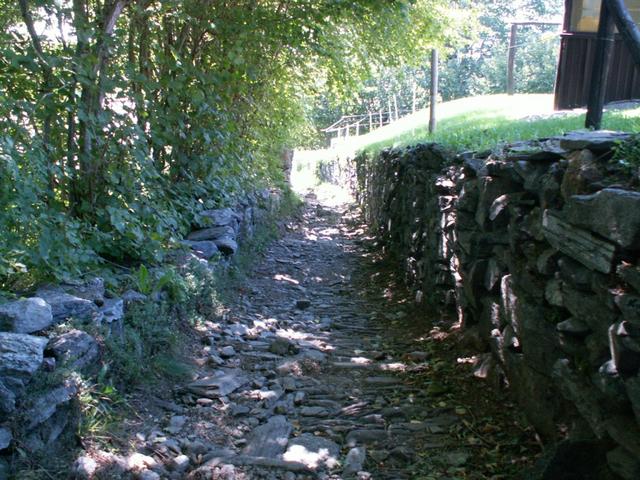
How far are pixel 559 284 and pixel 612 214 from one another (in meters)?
0.72

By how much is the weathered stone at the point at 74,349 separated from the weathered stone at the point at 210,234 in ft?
12.3

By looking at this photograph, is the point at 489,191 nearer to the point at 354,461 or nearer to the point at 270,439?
the point at 354,461

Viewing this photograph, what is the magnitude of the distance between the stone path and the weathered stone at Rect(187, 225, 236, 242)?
2.50ft

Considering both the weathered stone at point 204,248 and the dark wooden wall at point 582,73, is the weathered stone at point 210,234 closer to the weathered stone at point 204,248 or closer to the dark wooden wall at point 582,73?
the weathered stone at point 204,248

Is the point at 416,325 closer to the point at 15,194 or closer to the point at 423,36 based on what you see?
the point at 15,194

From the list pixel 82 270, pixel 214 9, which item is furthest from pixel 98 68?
pixel 214 9

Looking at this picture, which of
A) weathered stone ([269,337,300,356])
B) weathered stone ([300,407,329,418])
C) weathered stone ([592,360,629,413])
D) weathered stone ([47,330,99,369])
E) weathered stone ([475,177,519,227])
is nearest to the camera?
weathered stone ([592,360,629,413])

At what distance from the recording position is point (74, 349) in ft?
11.2

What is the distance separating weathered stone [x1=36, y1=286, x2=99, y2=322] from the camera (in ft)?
12.1

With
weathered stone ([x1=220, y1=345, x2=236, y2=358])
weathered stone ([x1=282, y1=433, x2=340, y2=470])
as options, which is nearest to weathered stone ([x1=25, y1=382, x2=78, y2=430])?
weathered stone ([x1=282, y1=433, x2=340, y2=470])

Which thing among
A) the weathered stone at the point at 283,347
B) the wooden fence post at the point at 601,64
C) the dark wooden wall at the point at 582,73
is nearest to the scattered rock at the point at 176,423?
the weathered stone at the point at 283,347

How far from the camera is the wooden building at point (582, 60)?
9.36 m

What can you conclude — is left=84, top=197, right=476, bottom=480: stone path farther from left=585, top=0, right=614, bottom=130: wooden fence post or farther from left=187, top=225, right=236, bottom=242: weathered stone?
left=585, top=0, right=614, bottom=130: wooden fence post

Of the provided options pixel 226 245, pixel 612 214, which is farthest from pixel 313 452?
pixel 226 245
